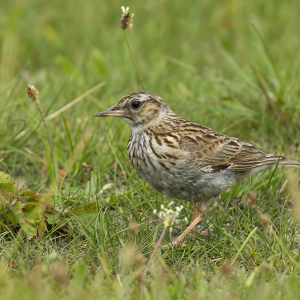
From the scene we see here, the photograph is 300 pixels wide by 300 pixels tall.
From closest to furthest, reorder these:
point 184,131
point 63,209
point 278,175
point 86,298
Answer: point 86,298 < point 63,209 < point 184,131 < point 278,175

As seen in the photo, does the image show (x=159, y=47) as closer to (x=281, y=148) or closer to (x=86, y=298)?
(x=281, y=148)

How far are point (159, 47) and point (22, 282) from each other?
6909mm

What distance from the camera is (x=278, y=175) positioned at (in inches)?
211

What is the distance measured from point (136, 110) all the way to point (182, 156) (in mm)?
675

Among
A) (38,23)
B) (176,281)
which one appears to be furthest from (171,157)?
(38,23)

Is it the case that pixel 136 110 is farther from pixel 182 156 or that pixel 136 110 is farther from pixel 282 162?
pixel 282 162

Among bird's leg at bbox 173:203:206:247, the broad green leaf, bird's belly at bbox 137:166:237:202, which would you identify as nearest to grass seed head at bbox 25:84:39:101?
the broad green leaf

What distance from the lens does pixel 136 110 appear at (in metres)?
5.07

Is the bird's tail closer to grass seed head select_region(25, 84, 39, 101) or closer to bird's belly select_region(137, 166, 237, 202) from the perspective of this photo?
Answer: bird's belly select_region(137, 166, 237, 202)

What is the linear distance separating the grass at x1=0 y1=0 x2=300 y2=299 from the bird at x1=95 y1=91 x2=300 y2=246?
18cm

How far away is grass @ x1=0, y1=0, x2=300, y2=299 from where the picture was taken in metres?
3.75

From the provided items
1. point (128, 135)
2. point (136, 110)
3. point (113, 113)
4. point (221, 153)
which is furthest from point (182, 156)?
point (128, 135)

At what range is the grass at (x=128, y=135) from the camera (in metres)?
3.75

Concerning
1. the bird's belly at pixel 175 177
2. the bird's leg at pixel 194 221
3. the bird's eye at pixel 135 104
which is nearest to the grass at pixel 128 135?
the bird's leg at pixel 194 221
